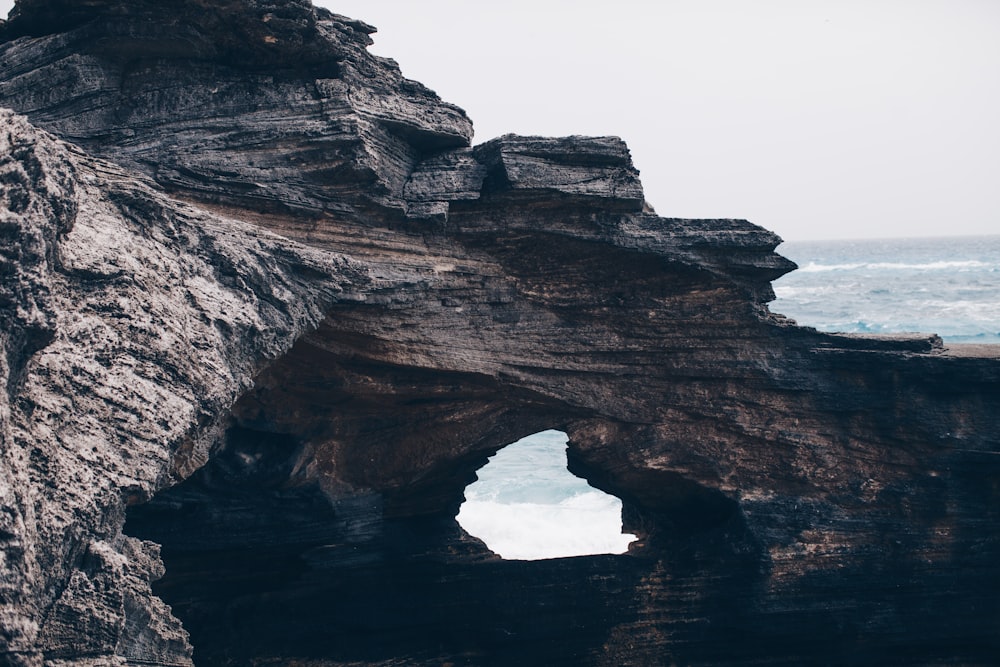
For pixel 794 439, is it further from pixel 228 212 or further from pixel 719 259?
pixel 228 212

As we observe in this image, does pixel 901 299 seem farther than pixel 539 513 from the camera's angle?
Yes

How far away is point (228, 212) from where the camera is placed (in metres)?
12.0

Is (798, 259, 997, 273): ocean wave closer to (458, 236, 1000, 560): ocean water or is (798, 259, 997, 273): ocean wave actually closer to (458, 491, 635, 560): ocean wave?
(458, 236, 1000, 560): ocean water

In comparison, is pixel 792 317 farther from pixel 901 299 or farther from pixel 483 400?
pixel 901 299

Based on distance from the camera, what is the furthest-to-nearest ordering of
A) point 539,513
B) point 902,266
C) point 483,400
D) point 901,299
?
point 902,266, point 901,299, point 539,513, point 483,400

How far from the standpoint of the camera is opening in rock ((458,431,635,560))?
104ft

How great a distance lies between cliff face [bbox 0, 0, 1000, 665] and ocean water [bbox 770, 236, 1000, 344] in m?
20.9

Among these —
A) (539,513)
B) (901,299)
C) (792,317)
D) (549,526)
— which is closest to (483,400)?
(549,526)

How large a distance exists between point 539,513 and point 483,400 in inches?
822

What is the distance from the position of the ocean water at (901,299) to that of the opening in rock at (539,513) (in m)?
10.5

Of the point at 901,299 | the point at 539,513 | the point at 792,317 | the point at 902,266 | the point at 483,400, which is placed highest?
the point at 902,266

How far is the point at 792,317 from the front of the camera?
113ft

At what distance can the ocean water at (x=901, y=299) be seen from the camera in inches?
2029

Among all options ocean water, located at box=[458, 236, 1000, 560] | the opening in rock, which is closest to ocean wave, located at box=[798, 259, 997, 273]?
ocean water, located at box=[458, 236, 1000, 560]
